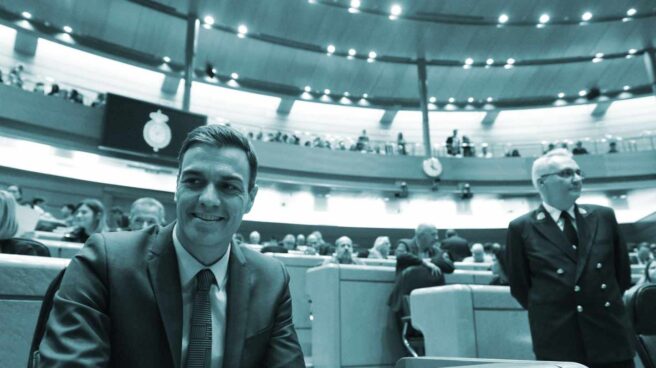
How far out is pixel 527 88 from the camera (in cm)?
1997

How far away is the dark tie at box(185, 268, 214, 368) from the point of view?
4.04ft

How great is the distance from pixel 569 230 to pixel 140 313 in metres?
1.97

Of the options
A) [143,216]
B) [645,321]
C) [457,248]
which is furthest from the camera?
[457,248]

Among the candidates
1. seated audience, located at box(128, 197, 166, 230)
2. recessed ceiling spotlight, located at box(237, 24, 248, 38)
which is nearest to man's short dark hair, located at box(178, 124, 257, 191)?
seated audience, located at box(128, 197, 166, 230)

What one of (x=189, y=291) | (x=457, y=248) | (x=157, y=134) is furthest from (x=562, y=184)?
(x=157, y=134)

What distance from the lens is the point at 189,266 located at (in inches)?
52.8

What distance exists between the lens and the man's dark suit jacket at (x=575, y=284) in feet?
7.05

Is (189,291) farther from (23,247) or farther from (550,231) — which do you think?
(23,247)

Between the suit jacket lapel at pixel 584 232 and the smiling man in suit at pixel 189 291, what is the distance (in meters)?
1.48

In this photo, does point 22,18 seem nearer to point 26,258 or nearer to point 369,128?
point 369,128

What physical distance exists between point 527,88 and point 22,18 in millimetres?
17773

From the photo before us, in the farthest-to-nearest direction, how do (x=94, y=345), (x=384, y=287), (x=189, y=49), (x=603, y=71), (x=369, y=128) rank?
(x=369, y=128), (x=603, y=71), (x=189, y=49), (x=384, y=287), (x=94, y=345)

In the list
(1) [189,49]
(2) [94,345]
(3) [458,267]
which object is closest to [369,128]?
(1) [189,49]

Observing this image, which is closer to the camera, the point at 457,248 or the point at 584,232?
the point at 584,232
